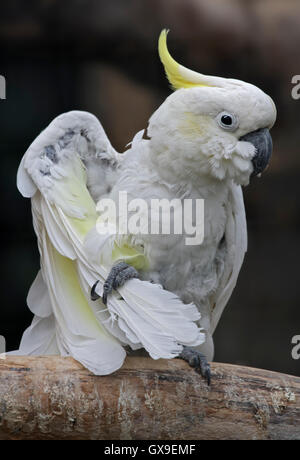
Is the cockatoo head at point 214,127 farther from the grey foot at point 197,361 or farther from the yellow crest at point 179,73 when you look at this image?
the grey foot at point 197,361

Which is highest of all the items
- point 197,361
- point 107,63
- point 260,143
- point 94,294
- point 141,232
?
point 107,63

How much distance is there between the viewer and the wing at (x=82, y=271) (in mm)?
1540

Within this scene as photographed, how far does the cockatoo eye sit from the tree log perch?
653mm

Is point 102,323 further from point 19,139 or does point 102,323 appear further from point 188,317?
point 19,139

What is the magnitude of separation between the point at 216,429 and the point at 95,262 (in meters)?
0.54

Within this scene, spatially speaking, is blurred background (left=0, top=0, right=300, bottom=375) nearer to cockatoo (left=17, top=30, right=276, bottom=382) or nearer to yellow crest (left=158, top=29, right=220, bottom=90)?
cockatoo (left=17, top=30, right=276, bottom=382)

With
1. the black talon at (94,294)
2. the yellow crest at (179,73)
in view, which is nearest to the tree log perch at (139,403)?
the black talon at (94,294)

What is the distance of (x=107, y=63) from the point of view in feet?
8.48

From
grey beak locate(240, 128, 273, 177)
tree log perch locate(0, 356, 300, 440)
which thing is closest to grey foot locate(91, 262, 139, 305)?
tree log perch locate(0, 356, 300, 440)

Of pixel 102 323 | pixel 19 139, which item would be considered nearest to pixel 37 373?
pixel 102 323

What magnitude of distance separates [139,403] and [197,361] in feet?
0.65

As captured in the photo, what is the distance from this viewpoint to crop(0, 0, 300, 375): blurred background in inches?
98.5

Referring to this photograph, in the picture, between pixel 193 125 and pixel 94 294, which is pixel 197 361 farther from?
pixel 193 125

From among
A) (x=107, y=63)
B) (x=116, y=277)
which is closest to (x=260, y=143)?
(x=116, y=277)
